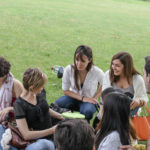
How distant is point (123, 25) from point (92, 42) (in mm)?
4920

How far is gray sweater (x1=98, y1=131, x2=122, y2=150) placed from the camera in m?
2.37

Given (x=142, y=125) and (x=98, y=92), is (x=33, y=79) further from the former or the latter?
(x=98, y=92)

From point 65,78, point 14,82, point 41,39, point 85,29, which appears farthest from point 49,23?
point 14,82

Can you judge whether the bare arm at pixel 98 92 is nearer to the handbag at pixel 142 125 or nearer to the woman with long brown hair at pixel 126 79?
the woman with long brown hair at pixel 126 79

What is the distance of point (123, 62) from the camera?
138 inches

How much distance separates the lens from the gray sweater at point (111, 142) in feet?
7.76

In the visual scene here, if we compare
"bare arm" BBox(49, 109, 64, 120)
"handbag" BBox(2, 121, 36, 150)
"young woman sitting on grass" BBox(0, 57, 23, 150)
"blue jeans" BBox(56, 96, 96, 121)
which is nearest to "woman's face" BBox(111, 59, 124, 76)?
"blue jeans" BBox(56, 96, 96, 121)

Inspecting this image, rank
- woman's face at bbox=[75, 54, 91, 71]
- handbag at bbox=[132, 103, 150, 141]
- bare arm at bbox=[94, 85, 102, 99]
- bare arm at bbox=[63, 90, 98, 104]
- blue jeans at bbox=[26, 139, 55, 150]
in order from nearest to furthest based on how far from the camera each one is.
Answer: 1. blue jeans at bbox=[26, 139, 55, 150]
2. handbag at bbox=[132, 103, 150, 141]
3. woman's face at bbox=[75, 54, 91, 71]
4. bare arm at bbox=[63, 90, 98, 104]
5. bare arm at bbox=[94, 85, 102, 99]

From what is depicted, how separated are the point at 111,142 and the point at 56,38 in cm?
729

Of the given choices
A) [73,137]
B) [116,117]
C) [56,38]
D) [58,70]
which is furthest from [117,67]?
[56,38]

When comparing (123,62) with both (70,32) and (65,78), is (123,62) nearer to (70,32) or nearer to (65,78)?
(65,78)

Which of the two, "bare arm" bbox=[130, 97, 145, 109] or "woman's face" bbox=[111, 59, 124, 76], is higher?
"woman's face" bbox=[111, 59, 124, 76]

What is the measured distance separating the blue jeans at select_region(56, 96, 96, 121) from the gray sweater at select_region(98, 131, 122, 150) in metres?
1.25

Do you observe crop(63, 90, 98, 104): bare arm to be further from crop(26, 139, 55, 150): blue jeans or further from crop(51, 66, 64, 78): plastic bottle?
crop(51, 66, 64, 78): plastic bottle
